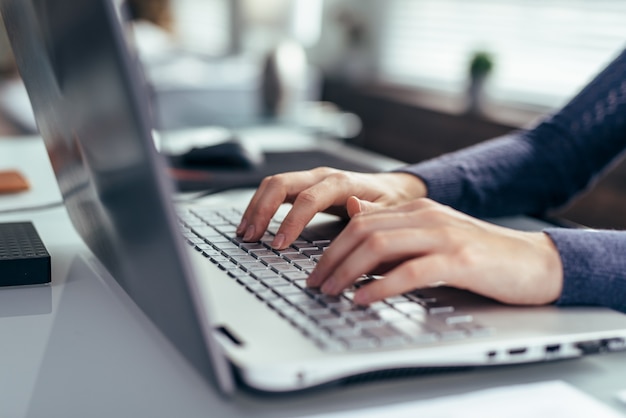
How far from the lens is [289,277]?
24.4 inches

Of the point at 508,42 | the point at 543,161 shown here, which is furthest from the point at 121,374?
the point at 508,42

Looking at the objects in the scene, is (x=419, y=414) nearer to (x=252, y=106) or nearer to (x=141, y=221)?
(x=141, y=221)

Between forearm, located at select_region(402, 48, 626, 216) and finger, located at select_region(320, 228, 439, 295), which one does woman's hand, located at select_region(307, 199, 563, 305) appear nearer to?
finger, located at select_region(320, 228, 439, 295)

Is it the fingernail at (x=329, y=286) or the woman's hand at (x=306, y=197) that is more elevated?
the fingernail at (x=329, y=286)

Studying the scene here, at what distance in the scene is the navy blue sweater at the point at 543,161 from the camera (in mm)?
997

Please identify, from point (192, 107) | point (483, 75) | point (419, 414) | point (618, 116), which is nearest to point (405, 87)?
point (483, 75)

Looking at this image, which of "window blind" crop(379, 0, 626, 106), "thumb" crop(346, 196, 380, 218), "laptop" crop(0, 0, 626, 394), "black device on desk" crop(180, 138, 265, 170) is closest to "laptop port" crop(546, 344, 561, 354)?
"laptop" crop(0, 0, 626, 394)

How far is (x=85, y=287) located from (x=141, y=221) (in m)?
0.24

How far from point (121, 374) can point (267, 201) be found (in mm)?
281

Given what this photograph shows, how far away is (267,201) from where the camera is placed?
30.0 inches

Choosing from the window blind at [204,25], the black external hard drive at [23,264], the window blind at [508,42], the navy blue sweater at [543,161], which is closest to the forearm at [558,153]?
the navy blue sweater at [543,161]

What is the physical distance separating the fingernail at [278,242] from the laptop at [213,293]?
0.02 m

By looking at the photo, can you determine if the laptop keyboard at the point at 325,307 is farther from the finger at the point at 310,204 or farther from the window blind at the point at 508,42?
the window blind at the point at 508,42

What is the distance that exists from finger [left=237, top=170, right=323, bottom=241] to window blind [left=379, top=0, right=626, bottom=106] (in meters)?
1.95
